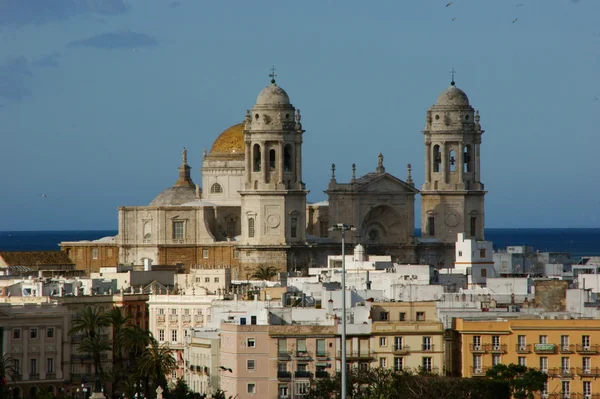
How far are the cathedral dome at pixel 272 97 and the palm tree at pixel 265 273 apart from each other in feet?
33.4

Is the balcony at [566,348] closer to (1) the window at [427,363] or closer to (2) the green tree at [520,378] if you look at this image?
(2) the green tree at [520,378]

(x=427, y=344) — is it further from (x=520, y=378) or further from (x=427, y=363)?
(x=520, y=378)

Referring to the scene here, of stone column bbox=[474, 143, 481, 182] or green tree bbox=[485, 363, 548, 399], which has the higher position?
stone column bbox=[474, 143, 481, 182]

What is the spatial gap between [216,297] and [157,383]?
19343mm

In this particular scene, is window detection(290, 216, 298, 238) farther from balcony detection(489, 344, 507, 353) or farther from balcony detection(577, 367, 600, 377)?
balcony detection(577, 367, 600, 377)

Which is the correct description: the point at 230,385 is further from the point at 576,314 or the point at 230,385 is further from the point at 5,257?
the point at 5,257

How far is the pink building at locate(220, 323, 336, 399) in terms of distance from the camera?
282 ft

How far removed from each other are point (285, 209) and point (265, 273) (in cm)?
688

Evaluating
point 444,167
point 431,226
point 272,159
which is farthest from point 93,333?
point 444,167

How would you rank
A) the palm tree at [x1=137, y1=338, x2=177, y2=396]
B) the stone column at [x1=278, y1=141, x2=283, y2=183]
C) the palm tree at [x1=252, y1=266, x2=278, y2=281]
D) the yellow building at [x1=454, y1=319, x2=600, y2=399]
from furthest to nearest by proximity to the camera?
1. the stone column at [x1=278, y1=141, x2=283, y2=183]
2. the palm tree at [x1=252, y1=266, x2=278, y2=281]
3. the palm tree at [x1=137, y1=338, x2=177, y2=396]
4. the yellow building at [x1=454, y1=319, x2=600, y2=399]

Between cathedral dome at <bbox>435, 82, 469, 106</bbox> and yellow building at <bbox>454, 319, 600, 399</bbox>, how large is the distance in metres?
69.5

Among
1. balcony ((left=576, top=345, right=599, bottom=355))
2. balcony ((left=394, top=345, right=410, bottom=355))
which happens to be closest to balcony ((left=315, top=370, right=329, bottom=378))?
balcony ((left=394, top=345, right=410, bottom=355))

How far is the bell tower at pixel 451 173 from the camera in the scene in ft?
501

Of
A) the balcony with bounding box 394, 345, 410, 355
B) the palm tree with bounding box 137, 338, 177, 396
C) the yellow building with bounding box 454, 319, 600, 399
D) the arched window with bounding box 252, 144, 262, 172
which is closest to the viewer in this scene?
the yellow building with bounding box 454, 319, 600, 399
